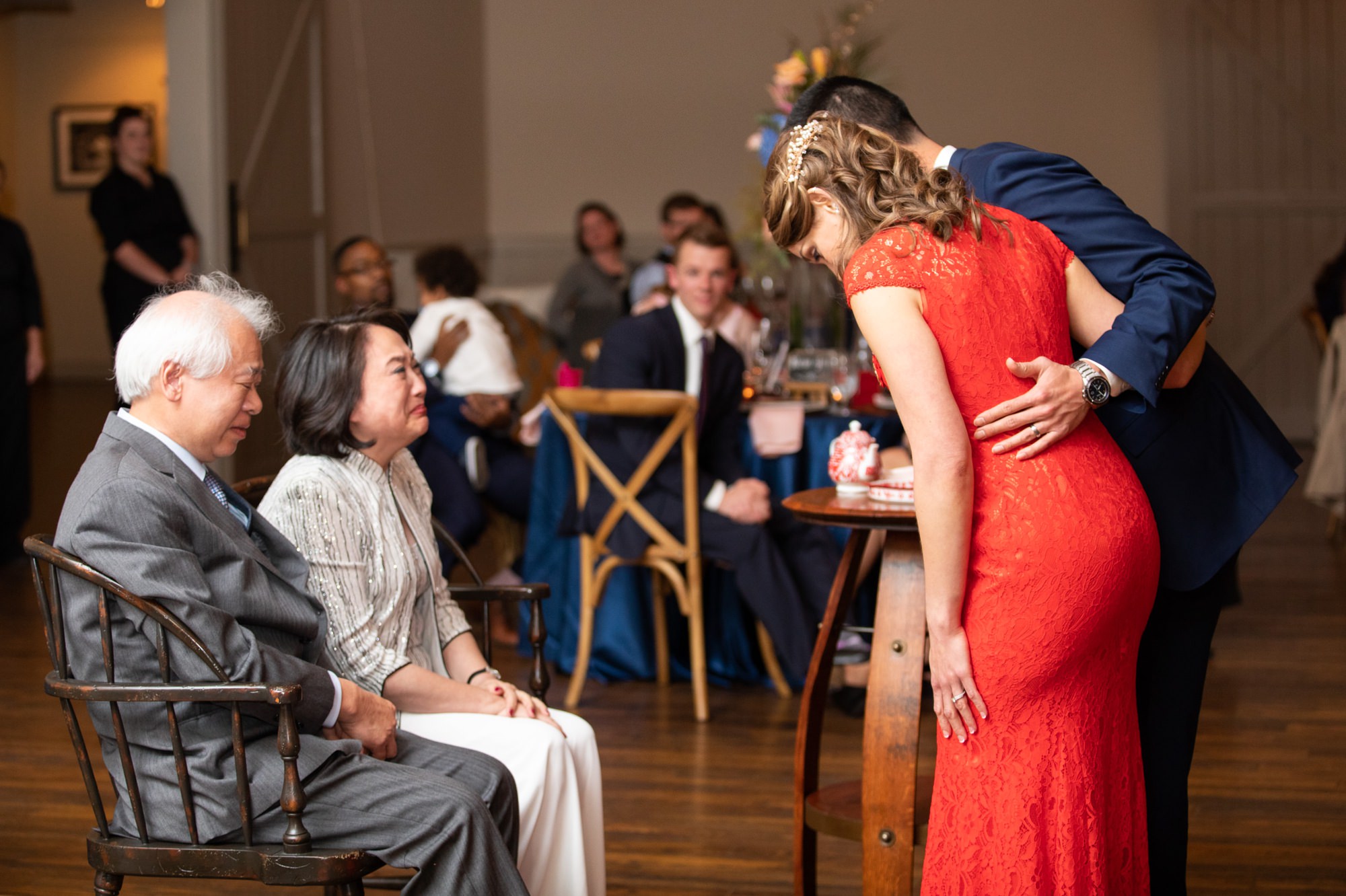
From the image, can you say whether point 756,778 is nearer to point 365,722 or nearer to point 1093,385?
point 365,722

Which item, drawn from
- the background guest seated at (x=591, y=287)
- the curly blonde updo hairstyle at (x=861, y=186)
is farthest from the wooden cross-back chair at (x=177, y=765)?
the background guest seated at (x=591, y=287)

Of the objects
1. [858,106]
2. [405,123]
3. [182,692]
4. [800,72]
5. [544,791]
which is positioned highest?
[405,123]

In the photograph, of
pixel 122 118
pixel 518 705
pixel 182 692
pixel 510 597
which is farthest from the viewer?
pixel 122 118

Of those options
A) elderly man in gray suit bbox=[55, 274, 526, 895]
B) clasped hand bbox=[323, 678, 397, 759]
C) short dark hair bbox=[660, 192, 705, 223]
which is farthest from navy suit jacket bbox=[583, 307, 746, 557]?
short dark hair bbox=[660, 192, 705, 223]

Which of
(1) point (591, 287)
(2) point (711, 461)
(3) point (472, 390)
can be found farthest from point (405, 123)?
(2) point (711, 461)

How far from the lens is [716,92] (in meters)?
9.45

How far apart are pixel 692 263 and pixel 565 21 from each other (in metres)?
6.27

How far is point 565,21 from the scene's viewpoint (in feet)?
31.3

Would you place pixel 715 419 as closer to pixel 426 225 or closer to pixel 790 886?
pixel 790 886

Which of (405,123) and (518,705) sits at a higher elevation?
(405,123)

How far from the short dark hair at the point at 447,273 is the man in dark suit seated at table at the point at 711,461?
100cm

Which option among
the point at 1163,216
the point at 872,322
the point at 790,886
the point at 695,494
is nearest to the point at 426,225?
the point at 1163,216

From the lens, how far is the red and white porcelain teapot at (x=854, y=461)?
101 inches

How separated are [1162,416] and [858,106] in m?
0.58
